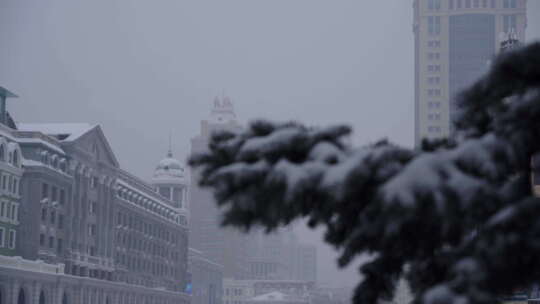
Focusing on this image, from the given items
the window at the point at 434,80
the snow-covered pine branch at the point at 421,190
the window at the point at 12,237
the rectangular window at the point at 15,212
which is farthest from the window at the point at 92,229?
the snow-covered pine branch at the point at 421,190

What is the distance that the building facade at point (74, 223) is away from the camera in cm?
7644

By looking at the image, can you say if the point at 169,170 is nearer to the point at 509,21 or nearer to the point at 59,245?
the point at 59,245

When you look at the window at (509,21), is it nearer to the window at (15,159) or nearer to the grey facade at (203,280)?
the grey facade at (203,280)

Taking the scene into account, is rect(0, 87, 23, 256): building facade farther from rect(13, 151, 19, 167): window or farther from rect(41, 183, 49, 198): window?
rect(41, 183, 49, 198): window

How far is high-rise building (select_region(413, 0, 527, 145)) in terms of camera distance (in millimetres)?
162250

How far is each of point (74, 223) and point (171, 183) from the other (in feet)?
183

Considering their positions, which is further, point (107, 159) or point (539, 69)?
point (107, 159)

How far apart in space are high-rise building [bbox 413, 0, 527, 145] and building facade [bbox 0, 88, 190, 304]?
59.1 metres

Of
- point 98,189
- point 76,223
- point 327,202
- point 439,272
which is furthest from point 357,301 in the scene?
point 98,189

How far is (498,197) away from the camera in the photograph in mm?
7102

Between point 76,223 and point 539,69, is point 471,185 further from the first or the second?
point 76,223

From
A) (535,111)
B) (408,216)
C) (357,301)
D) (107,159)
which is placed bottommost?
(357,301)

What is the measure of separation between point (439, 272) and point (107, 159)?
9463cm

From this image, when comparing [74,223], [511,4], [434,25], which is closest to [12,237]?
[74,223]
